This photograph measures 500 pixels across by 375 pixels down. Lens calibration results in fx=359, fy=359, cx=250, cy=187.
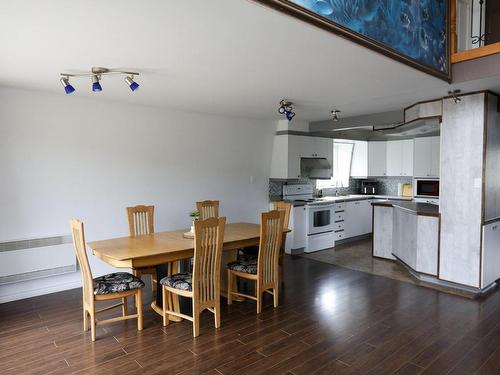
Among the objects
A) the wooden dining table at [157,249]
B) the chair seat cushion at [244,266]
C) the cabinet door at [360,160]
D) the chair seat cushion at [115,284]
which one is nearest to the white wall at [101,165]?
the wooden dining table at [157,249]

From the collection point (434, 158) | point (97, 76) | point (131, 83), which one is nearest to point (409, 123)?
point (434, 158)

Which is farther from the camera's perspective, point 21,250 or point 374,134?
point 374,134

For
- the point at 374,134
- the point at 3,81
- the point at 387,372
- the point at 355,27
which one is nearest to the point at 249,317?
the point at 387,372

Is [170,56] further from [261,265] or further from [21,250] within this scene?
[21,250]

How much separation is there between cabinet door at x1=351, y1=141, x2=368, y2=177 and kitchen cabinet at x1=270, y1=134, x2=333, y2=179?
1.82 m

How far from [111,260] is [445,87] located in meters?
3.80

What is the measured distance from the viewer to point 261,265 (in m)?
3.79

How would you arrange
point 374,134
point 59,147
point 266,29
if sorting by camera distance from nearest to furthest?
point 266,29 → point 59,147 → point 374,134

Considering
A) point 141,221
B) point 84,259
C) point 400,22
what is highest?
point 400,22

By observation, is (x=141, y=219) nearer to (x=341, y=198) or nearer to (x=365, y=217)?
(x=341, y=198)

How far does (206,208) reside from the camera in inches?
197

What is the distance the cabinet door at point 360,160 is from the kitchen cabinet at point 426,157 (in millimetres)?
1183

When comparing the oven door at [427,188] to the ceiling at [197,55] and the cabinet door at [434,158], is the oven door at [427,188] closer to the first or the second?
the cabinet door at [434,158]

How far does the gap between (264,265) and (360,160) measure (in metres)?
5.19
